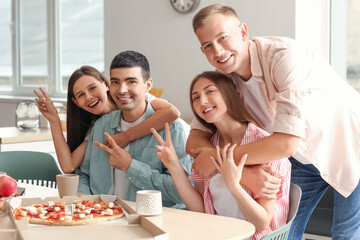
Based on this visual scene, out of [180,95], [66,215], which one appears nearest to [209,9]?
[66,215]

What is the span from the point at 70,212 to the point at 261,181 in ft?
1.92

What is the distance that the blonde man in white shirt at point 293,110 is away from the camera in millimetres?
1679

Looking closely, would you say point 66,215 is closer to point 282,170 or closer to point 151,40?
point 282,170

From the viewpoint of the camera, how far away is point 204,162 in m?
1.73

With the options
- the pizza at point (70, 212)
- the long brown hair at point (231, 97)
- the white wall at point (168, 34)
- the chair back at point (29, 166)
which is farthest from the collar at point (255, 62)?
the white wall at point (168, 34)

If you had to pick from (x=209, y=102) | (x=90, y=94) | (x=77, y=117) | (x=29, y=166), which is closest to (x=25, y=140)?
(x=29, y=166)

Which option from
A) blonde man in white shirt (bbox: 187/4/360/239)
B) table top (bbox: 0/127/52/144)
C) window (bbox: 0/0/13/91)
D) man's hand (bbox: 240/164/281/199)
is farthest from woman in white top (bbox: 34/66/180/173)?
window (bbox: 0/0/13/91)

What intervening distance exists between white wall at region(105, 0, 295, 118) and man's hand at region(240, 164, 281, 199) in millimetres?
2379

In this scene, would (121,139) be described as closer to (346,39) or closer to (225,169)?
(225,169)

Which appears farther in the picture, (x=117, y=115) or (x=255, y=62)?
(x=117, y=115)

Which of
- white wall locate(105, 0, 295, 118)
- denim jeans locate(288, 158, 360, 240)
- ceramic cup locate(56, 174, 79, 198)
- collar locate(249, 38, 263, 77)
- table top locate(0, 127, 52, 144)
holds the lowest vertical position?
denim jeans locate(288, 158, 360, 240)

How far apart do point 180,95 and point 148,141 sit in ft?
7.99

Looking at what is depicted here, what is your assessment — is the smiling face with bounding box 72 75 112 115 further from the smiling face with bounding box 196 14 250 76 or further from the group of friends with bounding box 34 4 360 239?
the smiling face with bounding box 196 14 250 76

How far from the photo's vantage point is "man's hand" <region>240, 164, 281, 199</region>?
Answer: 5.29 ft
